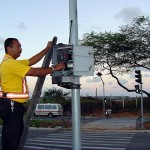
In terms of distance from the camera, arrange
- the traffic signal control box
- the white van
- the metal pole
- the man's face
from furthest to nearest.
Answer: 1. the white van
2. the metal pole
3. the traffic signal control box
4. the man's face

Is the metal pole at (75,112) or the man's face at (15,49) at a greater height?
the man's face at (15,49)

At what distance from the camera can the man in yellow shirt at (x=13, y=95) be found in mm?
4902

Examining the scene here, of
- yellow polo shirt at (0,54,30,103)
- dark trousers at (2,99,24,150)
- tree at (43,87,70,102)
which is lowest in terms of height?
dark trousers at (2,99,24,150)

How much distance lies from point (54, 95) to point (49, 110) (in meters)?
12.3

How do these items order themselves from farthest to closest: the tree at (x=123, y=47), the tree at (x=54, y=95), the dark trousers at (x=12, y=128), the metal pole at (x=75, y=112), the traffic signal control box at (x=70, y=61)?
the tree at (x=54, y=95), the tree at (x=123, y=47), the metal pole at (x=75, y=112), the traffic signal control box at (x=70, y=61), the dark trousers at (x=12, y=128)

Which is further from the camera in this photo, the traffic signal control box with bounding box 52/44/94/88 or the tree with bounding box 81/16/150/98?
the tree with bounding box 81/16/150/98

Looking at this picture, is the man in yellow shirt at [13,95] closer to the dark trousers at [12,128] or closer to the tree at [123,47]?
the dark trousers at [12,128]

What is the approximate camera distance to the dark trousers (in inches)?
192

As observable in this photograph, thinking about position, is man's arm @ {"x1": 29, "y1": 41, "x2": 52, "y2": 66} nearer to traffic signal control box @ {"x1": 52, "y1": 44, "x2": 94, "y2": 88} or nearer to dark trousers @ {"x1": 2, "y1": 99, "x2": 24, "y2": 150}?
traffic signal control box @ {"x1": 52, "y1": 44, "x2": 94, "y2": 88}

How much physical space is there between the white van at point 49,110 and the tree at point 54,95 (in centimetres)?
746

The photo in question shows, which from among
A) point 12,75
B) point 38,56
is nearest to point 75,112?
point 38,56

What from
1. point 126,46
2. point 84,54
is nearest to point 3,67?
point 84,54

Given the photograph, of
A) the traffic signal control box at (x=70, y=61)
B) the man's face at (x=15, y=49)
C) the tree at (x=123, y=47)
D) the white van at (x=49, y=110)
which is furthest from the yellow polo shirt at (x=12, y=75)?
the white van at (x=49, y=110)

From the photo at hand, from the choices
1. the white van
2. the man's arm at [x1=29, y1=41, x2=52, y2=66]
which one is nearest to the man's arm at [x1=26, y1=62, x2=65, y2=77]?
the man's arm at [x1=29, y1=41, x2=52, y2=66]
